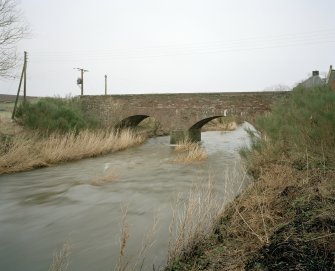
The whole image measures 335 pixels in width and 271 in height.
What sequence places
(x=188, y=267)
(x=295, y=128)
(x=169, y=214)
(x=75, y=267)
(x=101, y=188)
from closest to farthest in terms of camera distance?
(x=188, y=267) → (x=75, y=267) → (x=169, y=214) → (x=295, y=128) → (x=101, y=188)

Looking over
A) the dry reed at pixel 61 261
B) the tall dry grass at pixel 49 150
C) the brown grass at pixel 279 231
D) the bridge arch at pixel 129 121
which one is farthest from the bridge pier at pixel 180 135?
the dry reed at pixel 61 261

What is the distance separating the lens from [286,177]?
6410 millimetres

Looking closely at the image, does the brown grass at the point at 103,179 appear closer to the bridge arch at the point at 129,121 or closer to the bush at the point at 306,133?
the bush at the point at 306,133

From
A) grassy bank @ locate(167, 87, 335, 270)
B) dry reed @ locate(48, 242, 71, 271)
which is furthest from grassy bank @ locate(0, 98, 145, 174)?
grassy bank @ locate(167, 87, 335, 270)

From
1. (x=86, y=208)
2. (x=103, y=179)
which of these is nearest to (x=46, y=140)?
(x=103, y=179)

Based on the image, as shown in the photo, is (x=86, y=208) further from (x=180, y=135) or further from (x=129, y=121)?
(x=129, y=121)

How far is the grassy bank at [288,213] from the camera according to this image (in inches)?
127

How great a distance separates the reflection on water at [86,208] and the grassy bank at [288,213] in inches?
33.1

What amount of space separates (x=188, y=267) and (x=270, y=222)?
147 cm

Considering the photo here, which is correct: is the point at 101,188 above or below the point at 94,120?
below

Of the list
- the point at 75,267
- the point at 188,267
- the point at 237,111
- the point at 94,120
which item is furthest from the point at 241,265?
the point at 94,120

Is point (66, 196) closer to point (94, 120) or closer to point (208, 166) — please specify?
point (208, 166)

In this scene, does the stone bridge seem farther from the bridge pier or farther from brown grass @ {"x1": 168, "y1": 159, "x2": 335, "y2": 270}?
brown grass @ {"x1": 168, "y1": 159, "x2": 335, "y2": 270}

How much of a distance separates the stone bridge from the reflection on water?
21.0 ft
